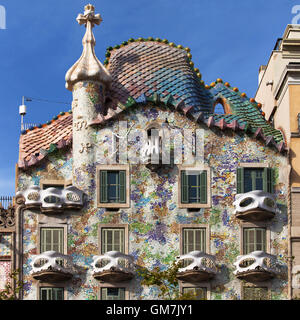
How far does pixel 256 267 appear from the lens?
155 feet

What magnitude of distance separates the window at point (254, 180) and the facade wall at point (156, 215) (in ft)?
1.01

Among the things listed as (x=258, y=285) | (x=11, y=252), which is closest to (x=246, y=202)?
(x=258, y=285)

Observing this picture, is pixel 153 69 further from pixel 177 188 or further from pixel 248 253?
pixel 248 253

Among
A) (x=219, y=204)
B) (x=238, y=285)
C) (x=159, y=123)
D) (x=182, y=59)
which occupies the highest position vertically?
(x=182, y=59)

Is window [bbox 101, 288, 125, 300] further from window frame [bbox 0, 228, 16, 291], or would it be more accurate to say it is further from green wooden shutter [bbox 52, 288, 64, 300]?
window frame [bbox 0, 228, 16, 291]

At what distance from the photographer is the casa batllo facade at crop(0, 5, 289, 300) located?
156 ft

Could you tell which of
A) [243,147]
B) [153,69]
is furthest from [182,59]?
[243,147]

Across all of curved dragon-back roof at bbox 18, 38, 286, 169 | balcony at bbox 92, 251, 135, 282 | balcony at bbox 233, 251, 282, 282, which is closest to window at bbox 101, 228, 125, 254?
balcony at bbox 92, 251, 135, 282

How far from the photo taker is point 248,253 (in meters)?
48.1

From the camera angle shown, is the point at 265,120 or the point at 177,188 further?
the point at 265,120

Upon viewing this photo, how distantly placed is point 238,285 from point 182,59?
1154 cm

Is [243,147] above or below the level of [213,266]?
above

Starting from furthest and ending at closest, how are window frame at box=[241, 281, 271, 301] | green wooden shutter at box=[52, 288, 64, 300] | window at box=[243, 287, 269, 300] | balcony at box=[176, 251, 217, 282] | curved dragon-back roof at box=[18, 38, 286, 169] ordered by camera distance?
curved dragon-back roof at box=[18, 38, 286, 169] → window frame at box=[241, 281, 271, 301] → window at box=[243, 287, 269, 300] → green wooden shutter at box=[52, 288, 64, 300] → balcony at box=[176, 251, 217, 282]

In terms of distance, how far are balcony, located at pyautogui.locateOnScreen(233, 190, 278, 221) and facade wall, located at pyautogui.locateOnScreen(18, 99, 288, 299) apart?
1.67 ft
